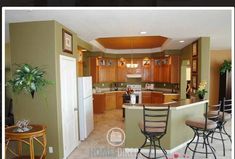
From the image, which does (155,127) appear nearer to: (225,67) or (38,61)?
(38,61)

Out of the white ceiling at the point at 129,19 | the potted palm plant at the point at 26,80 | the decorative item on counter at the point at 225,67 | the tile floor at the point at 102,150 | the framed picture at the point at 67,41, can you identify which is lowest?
the tile floor at the point at 102,150

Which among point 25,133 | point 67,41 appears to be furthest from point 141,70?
point 25,133

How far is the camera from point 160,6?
4.01 ft

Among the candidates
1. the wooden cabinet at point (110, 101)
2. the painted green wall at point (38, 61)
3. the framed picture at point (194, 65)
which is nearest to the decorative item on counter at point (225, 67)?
the framed picture at point (194, 65)

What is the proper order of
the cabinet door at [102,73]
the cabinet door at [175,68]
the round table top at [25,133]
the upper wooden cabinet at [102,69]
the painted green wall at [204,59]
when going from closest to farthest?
the round table top at [25,133] < the painted green wall at [204,59] < the cabinet door at [175,68] < the upper wooden cabinet at [102,69] < the cabinet door at [102,73]

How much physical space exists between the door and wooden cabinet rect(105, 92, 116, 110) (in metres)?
3.59

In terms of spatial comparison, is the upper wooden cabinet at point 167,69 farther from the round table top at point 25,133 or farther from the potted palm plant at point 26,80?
the round table top at point 25,133

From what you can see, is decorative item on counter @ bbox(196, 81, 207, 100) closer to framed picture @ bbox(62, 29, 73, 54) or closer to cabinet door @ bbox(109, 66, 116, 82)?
framed picture @ bbox(62, 29, 73, 54)

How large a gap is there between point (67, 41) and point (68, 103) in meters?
1.24

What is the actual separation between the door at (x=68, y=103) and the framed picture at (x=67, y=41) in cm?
17

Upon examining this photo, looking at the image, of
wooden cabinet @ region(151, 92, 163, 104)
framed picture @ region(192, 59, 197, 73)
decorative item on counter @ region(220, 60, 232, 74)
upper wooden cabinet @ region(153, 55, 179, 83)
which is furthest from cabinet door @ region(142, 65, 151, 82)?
framed picture @ region(192, 59, 197, 73)

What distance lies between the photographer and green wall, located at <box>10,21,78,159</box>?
10.1 feet

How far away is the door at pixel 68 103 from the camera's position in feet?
11.1

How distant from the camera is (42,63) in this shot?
313 centimetres
